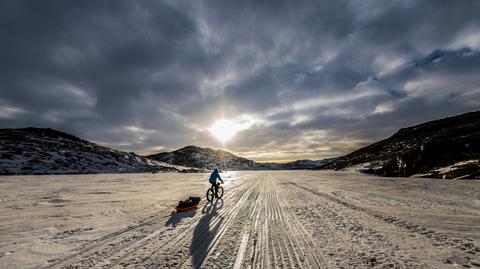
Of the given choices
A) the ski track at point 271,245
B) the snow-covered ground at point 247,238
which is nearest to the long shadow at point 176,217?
the snow-covered ground at point 247,238

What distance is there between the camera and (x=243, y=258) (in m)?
5.31

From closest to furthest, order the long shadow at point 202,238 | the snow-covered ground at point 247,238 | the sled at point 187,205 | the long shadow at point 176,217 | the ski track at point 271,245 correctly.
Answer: the ski track at point 271,245 → the snow-covered ground at point 247,238 → the long shadow at point 202,238 → the long shadow at point 176,217 → the sled at point 187,205

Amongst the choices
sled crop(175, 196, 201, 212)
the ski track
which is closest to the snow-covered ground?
the ski track

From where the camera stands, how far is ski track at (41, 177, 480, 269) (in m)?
5.13

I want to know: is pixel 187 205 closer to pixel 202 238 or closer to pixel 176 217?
pixel 176 217

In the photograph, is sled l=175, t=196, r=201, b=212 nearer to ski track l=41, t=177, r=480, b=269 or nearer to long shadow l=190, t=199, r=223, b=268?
long shadow l=190, t=199, r=223, b=268

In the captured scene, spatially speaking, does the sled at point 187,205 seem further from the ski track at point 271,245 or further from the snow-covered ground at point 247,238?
the ski track at point 271,245

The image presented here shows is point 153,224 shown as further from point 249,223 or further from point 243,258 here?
point 243,258

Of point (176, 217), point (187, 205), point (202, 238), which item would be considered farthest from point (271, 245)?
point (187, 205)

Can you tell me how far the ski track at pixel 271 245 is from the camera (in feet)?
16.8

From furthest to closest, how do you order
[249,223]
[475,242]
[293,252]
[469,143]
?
1. [469,143]
2. [249,223]
3. [475,242]
4. [293,252]

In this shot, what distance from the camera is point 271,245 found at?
6.17 meters

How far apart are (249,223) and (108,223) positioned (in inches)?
221

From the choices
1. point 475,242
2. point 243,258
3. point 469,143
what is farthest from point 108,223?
point 469,143
